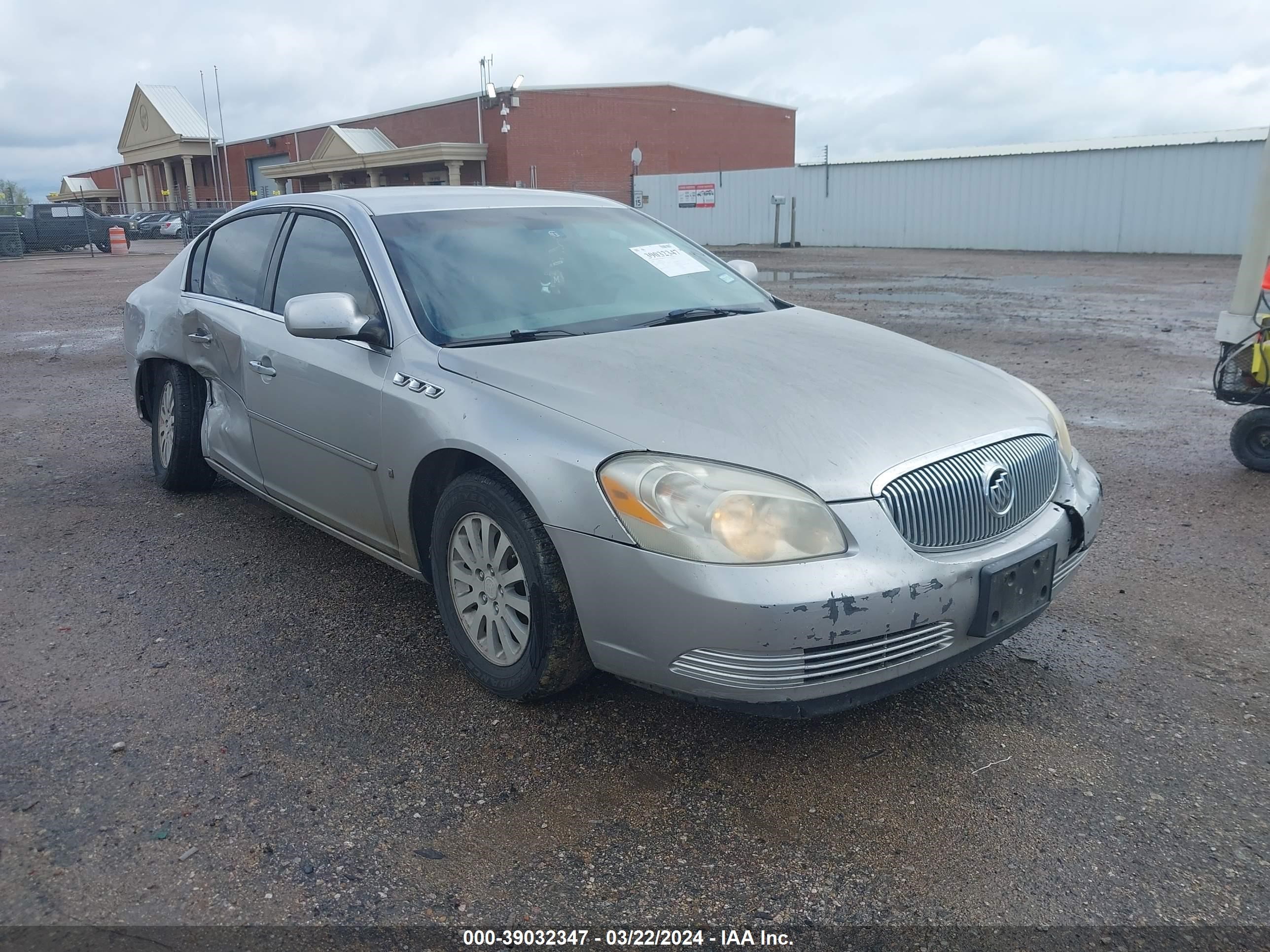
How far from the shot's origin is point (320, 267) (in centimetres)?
413

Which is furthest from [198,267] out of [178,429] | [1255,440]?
[1255,440]

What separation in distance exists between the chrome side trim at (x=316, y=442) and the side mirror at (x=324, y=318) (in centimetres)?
44

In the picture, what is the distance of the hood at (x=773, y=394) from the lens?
277 cm

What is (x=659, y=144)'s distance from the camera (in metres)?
50.2

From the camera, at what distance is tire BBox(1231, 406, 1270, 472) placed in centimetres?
579

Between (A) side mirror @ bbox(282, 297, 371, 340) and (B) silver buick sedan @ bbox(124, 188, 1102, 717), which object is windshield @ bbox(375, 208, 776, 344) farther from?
(A) side mirror @ bbox(282, 297, 371, 340)

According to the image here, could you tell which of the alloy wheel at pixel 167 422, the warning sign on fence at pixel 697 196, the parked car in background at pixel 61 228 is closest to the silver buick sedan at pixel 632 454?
the alloy wheel at pixel 167 422

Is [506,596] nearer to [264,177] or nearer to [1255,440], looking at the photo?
[1255,440]

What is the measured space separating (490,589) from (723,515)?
2.97ft

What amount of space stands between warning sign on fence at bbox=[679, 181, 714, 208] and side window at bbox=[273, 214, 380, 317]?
119 feet

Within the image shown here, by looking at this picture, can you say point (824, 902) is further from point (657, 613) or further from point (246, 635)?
point (246, 635)

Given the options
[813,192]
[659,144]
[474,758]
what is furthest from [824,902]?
[659,144]

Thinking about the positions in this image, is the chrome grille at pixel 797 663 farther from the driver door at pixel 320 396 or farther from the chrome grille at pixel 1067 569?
the driver door at pixel 320 396

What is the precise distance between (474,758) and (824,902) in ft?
3.54
